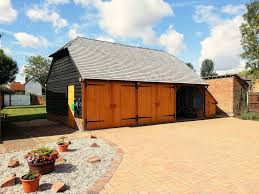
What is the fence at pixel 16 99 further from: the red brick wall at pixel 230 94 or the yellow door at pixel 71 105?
the red brick wall at pixel 230 94

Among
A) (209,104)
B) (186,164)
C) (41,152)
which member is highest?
(209,104)

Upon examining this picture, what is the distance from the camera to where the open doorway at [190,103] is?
20594 mm

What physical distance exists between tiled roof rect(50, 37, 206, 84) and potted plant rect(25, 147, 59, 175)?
7.10m

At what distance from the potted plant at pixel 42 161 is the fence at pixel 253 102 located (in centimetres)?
2009

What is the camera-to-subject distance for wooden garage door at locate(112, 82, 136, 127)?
1451 cm

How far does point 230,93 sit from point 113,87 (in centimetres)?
1159

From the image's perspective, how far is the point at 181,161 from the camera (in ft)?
24.8

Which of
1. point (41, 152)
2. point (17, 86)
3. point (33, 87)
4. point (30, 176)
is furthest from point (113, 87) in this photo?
point (17, 86)

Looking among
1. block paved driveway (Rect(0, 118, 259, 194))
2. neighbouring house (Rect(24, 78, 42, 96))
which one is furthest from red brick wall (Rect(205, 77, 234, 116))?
neighbouring house (Rect(24, 78, 42, 96))

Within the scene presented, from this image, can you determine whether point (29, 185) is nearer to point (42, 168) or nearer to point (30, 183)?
point (30, 183)

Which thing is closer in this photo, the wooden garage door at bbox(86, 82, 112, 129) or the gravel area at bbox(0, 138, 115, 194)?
the gravel area at bbox(0, 138, 115, 194)

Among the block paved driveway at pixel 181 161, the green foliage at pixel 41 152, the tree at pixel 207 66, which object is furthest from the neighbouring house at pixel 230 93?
the tree at pixel 207 66

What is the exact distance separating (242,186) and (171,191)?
1.69 m

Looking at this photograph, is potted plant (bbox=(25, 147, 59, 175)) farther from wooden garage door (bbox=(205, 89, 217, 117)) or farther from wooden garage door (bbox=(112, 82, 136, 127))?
wooden garage door (bbox=(205, 89, 217, 117))
